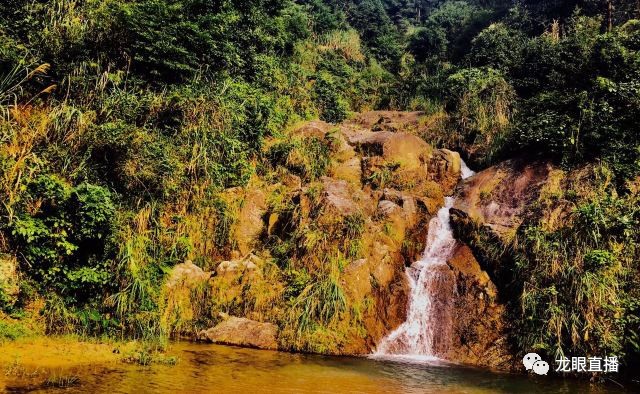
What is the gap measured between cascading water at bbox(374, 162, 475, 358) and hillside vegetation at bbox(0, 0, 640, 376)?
0.83m

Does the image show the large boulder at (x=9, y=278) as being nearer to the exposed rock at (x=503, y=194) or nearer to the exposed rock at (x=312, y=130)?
the exposed rock at (x=312, y=130)

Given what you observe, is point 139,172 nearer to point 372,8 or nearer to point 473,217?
point 473,217

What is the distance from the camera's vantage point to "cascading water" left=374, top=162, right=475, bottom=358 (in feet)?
31.0

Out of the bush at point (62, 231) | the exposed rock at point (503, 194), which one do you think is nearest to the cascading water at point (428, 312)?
the exposed rock at point (503, 194)

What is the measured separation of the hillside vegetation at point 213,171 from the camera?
326 inches

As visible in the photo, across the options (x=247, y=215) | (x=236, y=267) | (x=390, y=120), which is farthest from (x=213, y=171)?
(x=390, y=120)

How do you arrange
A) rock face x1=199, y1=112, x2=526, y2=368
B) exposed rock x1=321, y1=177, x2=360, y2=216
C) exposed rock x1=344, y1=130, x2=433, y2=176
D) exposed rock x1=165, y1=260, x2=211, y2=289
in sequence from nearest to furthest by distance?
rock face x1=199, y1=112, x2=526, y2=368 < exposed rock x1=165, y1=260, x2=211, y2=289 < exposed rock x1=321, y1=177, x2=360, y2=216 < exposed rock x1=344, y1=130, x2=433, y2=176

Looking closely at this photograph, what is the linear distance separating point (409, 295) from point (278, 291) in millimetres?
3019

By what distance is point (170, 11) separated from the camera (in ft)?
41.1

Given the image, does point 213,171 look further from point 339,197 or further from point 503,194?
point 503,194

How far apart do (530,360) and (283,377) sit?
16.1 ft

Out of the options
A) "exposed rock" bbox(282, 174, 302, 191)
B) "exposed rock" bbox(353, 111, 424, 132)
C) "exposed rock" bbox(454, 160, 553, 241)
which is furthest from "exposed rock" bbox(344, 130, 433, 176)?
"exposed rock" bbox(282, 174, 302, 191)

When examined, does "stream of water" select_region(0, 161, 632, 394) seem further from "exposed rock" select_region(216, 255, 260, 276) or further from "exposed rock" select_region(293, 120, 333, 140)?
"exposed rock" select_region(293, 120, 333, 140)

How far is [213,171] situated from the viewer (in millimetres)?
11867
